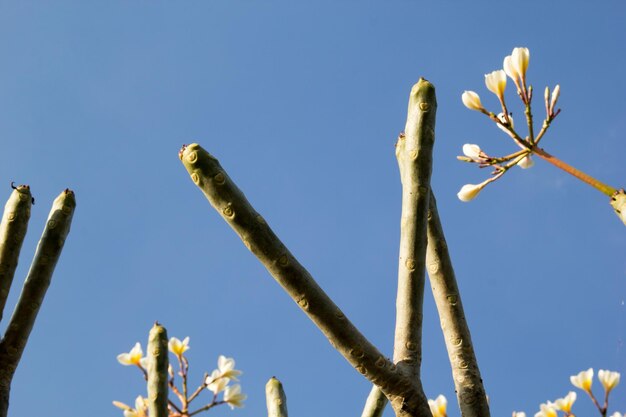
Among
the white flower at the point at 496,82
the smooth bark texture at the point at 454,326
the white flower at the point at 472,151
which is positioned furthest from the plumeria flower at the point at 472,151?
the smooth bark texture at the point at 454,326

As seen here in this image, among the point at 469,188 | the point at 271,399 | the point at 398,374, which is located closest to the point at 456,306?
the point at 398,374

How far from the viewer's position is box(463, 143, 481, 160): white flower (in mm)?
3006

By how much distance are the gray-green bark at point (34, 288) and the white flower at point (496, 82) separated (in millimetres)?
2898

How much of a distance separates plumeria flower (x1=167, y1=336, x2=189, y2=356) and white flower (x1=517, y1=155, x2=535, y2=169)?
2632 millimetres

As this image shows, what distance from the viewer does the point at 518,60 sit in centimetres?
287

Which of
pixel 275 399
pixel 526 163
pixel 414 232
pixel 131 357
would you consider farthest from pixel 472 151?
pixel 131 357

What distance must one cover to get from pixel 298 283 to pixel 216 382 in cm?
170

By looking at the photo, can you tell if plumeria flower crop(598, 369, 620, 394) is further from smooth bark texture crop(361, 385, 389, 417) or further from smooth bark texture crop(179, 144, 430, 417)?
smooth bark texture crop(361, 385, 389, 417)

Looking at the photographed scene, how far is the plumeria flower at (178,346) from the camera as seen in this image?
4578 mm

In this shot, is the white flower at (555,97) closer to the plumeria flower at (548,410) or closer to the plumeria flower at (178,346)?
the plumeria flower at (548,410)

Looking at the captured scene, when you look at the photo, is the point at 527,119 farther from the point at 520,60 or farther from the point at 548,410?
the point at 548,410

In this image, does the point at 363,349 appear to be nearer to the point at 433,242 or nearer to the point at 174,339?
the point at 433,242

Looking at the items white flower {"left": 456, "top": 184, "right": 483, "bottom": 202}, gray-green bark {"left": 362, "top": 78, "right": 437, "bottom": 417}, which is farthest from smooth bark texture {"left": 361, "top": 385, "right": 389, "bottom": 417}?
white flower {"left": 456, "top": 184, "right": 483, "bottom": 202}

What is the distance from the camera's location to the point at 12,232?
4.51 meters
